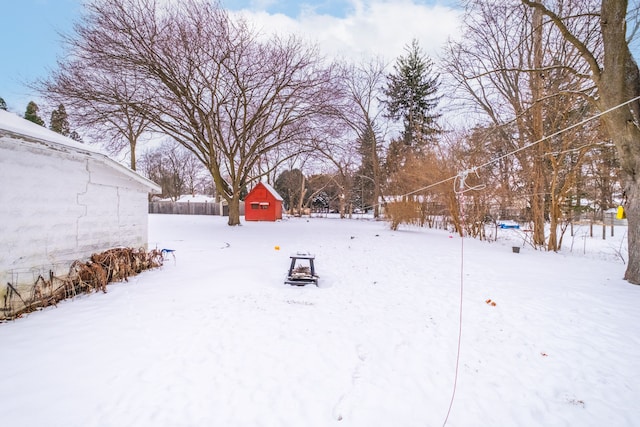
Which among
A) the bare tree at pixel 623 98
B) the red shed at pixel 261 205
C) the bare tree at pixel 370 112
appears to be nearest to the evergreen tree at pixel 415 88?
the bare tree at pixel 370 112

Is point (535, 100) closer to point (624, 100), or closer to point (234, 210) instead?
point (624, 100)

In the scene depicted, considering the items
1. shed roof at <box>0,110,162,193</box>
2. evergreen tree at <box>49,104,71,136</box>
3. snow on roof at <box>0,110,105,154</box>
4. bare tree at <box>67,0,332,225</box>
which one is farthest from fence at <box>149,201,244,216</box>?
snow on roof at <box>0,110,105,154</box>

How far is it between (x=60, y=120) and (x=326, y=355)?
15552 millimetres

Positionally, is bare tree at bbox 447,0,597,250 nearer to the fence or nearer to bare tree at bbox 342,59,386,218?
bare tree at bbox 342,59,386,218

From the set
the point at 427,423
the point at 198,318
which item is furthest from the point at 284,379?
the point at 198,318

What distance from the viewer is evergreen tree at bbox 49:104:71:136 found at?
11875 millimetres

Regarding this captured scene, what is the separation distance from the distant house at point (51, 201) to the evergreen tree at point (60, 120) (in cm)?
876

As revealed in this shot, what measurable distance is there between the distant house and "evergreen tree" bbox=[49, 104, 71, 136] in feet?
28.8

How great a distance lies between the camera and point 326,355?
3.14 m

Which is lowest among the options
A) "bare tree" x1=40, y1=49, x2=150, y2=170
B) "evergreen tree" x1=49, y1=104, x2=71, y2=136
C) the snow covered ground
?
the snow covered ground

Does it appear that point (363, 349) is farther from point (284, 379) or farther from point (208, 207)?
point (208, 207)

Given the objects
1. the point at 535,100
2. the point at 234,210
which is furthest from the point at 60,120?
the point at 535,100

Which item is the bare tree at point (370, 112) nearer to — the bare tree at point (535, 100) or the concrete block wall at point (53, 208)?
the bare tree at point (535, 100)

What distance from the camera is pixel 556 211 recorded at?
392 inches
